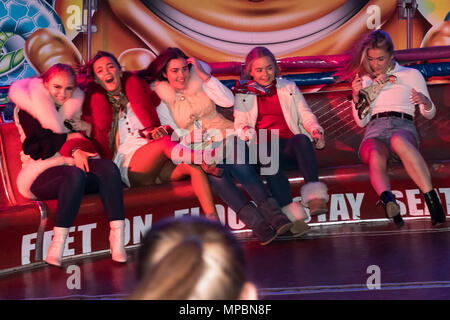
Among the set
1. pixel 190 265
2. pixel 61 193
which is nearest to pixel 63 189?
pixel 61 193

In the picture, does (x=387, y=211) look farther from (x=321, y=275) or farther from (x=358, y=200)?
(x=321, y=275)

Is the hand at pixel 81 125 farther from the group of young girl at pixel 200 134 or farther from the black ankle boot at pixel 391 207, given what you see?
the black ankle boot at pixel 391 207

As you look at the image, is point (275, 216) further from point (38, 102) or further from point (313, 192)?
point (38, 102)

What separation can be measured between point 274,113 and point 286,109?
69 mm

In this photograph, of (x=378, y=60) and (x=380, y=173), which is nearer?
(x=380, y=173)

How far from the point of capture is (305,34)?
17.2ft

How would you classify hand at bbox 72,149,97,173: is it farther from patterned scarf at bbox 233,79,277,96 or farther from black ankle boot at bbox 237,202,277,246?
patterned scarf at bbox 233,79,277,96

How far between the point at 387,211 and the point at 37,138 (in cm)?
167

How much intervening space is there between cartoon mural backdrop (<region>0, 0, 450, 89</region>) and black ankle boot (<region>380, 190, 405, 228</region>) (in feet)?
9.05

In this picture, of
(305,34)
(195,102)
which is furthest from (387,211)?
(305,34)

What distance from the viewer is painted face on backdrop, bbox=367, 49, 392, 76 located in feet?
9.80

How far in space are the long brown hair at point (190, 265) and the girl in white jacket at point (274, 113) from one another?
2265mm

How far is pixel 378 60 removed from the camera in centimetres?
301
